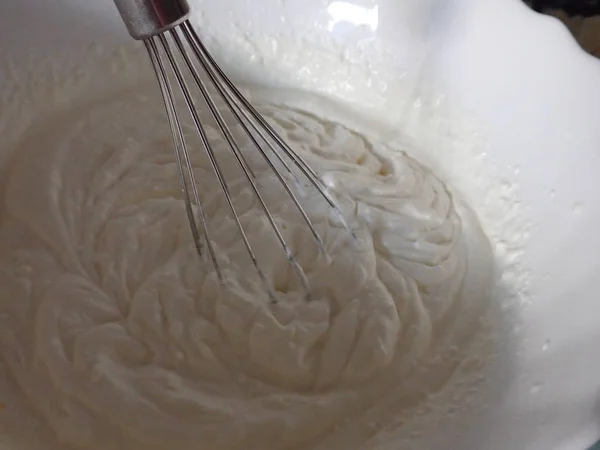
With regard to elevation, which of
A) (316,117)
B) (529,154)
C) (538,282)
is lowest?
(538,282)

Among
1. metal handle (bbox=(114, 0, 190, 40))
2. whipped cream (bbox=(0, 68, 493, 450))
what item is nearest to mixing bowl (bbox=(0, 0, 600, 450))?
whipped cream (bbox=(0, 68, 493, 450))

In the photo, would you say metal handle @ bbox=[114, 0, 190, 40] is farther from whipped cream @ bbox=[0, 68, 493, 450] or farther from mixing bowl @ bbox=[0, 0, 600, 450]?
mixing bowl @ bbox=[0, 0, 600, 450]

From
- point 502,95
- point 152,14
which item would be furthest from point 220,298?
point 502,95

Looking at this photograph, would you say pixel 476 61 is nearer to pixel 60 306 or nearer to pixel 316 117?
pixel 316 117

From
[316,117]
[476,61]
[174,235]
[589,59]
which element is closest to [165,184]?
[174,235]

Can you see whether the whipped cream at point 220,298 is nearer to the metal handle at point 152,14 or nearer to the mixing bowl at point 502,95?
the mixing bowl at point 502,95

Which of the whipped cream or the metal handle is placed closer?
the metal handle

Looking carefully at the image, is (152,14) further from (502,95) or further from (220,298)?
(502,95)
